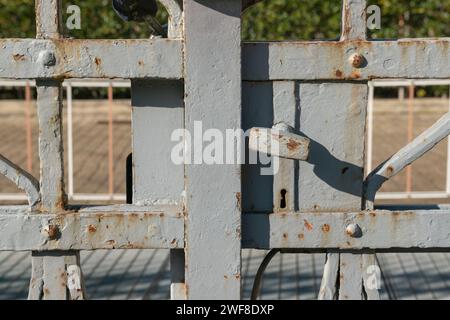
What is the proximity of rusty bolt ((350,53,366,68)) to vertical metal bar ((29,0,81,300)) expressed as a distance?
2.67ft

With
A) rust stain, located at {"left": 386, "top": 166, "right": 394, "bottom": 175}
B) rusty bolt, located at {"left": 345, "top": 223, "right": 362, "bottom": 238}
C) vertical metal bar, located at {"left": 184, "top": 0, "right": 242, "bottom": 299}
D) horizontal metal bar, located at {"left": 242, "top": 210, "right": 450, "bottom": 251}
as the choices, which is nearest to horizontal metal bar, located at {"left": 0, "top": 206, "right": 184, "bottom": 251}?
vertical metal bar, located at {"left": 184, "top": 0, "right": 242, "bottom": 299}

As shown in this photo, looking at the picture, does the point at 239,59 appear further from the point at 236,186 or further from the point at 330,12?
the point at 330,12

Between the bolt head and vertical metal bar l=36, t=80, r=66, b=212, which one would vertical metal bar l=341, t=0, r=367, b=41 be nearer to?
vertical metal bar l=36, t=80, r=66, b=212

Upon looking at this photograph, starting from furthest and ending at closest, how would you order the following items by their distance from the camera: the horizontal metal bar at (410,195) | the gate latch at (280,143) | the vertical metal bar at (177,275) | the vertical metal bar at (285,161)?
the horizontal metal bar at (410,195), the vertical metal bar at (177,275), the vertical metal bar at (285,161), the gate latch at (280,143)

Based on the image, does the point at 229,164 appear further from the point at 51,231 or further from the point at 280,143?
the point at 51,231

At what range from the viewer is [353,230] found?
7.75ft

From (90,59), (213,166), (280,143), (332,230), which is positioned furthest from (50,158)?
(332,230)

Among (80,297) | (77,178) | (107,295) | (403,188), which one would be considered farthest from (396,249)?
(77,178)

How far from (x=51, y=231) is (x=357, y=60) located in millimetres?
979

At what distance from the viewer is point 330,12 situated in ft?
45.4

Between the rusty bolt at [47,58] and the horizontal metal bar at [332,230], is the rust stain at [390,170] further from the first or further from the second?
the rusty bolt at [47,58]

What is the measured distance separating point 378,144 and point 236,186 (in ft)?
30.8

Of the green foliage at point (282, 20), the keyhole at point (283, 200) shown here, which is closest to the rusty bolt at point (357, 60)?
the keyhole at point (283, 200)

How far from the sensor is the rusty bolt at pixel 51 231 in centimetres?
237
